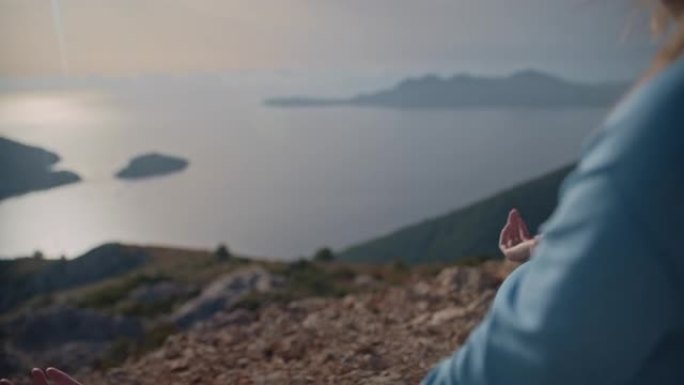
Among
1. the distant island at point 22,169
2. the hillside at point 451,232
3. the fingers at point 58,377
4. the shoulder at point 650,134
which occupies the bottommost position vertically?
the hillside at point 451,232

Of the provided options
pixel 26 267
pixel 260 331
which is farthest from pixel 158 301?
pixel 26 267

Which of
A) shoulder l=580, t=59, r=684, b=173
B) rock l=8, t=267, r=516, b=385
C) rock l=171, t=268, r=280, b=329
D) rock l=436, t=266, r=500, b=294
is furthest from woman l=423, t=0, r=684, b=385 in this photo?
rock l=171, t=268, r=280, b=329

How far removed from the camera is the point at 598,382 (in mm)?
654

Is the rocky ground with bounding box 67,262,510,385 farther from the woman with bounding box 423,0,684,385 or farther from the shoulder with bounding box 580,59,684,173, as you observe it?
the shoulder with bounding box 580,59,684,173

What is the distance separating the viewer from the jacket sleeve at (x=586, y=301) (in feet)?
1.87

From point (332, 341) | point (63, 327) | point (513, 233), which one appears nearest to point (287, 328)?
point (332, 341)

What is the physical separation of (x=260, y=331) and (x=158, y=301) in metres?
7.94

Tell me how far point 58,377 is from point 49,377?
11 mm

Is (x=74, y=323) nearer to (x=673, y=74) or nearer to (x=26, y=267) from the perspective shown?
→ (x=26, y=267)

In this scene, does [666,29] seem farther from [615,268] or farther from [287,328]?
[287,328]

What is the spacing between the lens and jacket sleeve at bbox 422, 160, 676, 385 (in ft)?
1.87

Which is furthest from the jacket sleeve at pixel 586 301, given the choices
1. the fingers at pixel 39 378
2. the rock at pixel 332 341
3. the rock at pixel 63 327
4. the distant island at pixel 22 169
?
the distant island at pixel 22 169

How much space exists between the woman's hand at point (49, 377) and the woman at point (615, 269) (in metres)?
0.52

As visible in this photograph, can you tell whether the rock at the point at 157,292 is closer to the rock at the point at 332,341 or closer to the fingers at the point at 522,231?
the rock at the point at 332,341
